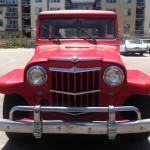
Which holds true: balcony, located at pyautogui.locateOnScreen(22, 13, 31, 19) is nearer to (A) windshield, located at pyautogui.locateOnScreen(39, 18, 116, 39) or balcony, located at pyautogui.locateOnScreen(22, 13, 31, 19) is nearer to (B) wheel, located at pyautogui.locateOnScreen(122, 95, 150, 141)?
(A) windshield, located at pyautogui.locateOnScreen(39, 18, 116, 39)

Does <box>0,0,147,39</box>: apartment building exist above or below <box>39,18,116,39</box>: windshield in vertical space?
above

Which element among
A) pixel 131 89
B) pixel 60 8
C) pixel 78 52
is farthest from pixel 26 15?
pixel 131 89

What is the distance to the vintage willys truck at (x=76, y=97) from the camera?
14.7 feet

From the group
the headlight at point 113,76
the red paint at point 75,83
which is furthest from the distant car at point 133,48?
the headlight at point 113,76

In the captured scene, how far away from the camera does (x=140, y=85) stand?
5.01 m

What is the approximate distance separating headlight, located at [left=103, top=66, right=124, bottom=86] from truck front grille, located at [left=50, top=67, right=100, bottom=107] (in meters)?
0.13

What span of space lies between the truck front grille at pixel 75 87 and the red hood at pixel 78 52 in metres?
0.26

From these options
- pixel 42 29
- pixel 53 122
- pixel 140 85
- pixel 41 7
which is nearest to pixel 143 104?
pixel 140 85

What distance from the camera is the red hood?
16.2 ft

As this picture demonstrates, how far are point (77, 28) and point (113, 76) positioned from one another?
1861 millimetres

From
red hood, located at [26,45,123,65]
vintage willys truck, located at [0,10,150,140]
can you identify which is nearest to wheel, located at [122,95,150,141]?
vintage willys truck, located at [0,10,150,140]

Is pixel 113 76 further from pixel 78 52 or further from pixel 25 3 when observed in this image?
pixel 25 3

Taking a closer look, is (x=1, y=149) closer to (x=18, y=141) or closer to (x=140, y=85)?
(x=18, y=141)

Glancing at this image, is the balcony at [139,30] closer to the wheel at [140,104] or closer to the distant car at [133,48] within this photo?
the distant car at [133,48]
